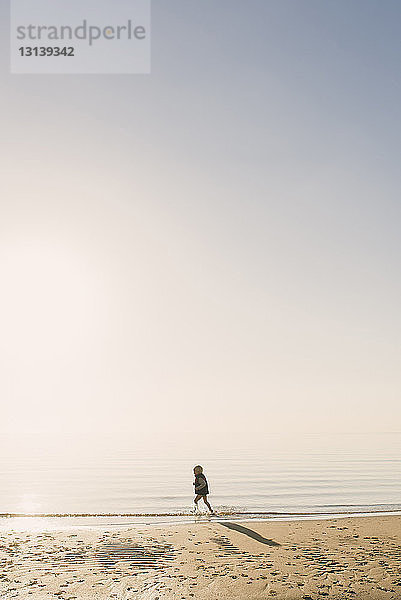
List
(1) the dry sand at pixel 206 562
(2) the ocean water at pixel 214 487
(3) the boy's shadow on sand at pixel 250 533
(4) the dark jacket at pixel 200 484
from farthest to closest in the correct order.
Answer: (2) the ocean water at pixel 214 487, (4) the dark jacket at pixel 200 484, (3) the boy's shadow on sand at pixel 250 533, (1) the dry sand at pixel 206 562

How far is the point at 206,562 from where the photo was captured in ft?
51.0

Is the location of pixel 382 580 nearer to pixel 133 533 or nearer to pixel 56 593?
pixel 56 593

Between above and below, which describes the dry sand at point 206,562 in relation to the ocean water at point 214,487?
above

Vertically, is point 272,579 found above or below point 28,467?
above

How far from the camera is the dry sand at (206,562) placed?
43.2ft

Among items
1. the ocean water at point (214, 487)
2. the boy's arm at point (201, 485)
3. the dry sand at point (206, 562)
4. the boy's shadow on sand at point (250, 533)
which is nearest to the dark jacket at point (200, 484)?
the boy's arm at point (201, 485)

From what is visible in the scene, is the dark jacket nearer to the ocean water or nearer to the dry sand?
the ocean water

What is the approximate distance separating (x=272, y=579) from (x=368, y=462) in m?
52.3

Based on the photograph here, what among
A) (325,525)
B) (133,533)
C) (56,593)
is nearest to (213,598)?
(56,593)

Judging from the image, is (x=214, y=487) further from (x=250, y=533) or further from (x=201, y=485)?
(x=250, y=533)

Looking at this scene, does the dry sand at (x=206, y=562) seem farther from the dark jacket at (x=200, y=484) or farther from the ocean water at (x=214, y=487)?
the ocean water at (x=214, y=487)

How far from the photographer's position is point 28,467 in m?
65.1

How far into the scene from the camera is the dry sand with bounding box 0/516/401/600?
43.2 feet

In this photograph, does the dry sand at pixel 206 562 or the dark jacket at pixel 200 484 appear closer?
the dry sand at pixel 206 562
